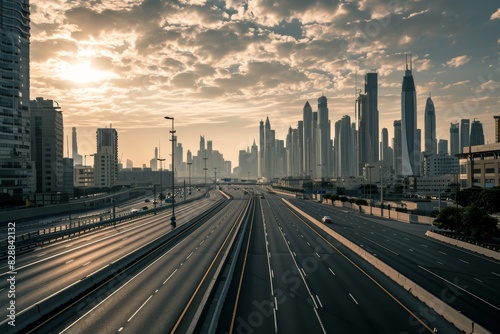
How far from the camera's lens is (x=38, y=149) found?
519 ft

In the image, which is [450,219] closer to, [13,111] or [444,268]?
[444,268]

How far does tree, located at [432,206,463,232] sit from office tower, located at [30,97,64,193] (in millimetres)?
143455

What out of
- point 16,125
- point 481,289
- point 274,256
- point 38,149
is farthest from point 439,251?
point 38,149

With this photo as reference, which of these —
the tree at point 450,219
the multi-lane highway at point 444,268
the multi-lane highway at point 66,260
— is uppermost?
the tree at point 450,219

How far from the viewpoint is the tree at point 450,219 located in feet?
172

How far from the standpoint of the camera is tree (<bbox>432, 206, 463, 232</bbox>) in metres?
52.4

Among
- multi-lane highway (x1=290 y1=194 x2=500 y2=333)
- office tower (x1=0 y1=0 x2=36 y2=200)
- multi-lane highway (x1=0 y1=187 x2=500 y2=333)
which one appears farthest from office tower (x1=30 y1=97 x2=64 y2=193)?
multi-lane highway (x1=290 y1=194 x2=500 y2=333)

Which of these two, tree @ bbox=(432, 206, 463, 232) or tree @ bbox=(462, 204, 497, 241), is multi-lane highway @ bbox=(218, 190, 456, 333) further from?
tree @ bbox=(432, 206, 463, 232)

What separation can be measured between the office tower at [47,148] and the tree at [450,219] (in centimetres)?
14346

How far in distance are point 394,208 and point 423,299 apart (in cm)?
6840

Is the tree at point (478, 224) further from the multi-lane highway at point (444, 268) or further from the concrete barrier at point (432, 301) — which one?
the concrete barrier at point (432, 301)

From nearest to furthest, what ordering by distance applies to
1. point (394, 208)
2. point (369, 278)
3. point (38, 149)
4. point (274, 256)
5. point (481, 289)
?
point (481, 289), point (369, 278), point (274, 256), point (394, 208), point (38, 149)

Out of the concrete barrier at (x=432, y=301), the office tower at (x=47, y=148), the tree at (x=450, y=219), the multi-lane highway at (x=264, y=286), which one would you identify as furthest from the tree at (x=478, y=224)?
the office tower at (x=47, y=148)

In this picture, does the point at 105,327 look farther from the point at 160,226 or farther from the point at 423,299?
the point at 160,226
